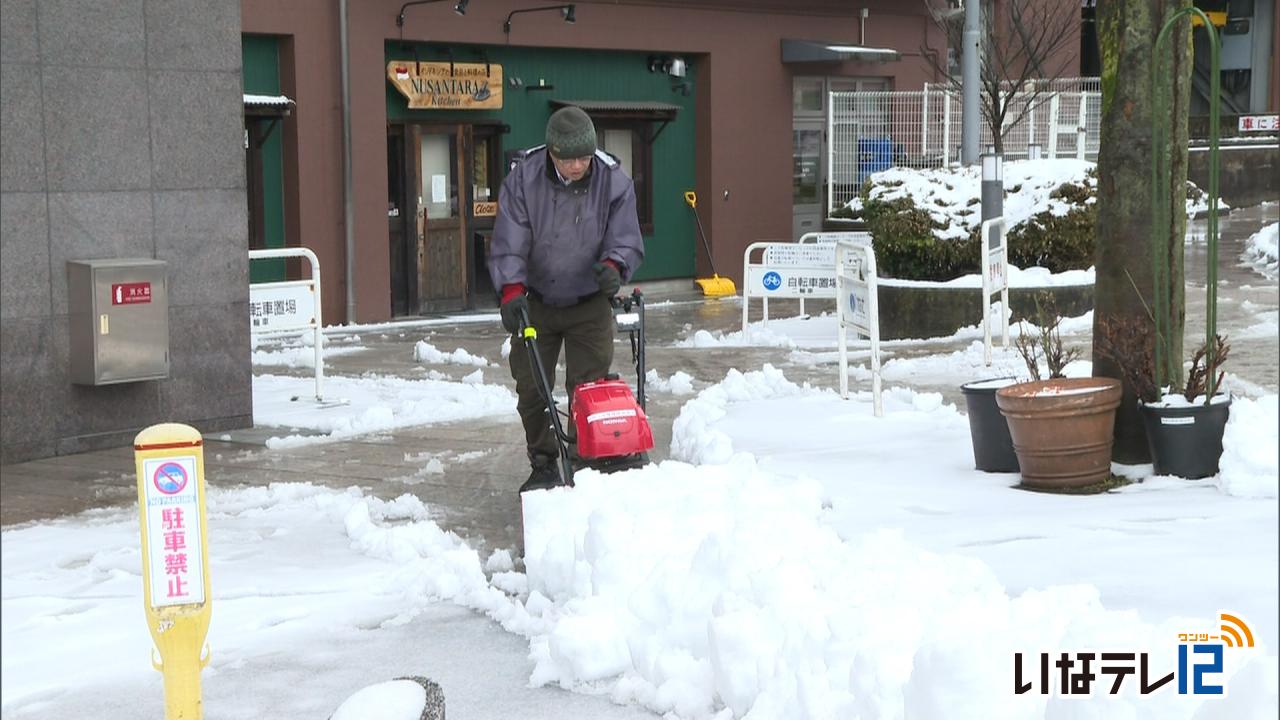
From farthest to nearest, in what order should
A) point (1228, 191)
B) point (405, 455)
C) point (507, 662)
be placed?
point (1228, 191), point (405, 455), point (507, 662)

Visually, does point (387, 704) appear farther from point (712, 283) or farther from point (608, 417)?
point (712, 283)

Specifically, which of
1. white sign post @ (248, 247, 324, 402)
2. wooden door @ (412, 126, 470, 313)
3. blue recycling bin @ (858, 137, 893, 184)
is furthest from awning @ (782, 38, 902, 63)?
white sign post @ (248, 247, 324, 402)

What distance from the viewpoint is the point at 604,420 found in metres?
7.49

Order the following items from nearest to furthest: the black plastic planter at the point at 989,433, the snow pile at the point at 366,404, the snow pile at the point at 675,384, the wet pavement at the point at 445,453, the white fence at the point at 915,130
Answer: the black plastic planter at the point at 989,433
the wet pavement at the point at 445,453
the snow pile at the point at 366,404
the snow pile at the point at 675,384
the white fence at the point at 915,130

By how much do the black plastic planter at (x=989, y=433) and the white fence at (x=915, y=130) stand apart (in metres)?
17.4

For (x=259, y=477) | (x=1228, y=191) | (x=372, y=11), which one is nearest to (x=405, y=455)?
(x=259, y=477)

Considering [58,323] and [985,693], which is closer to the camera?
[985,693]

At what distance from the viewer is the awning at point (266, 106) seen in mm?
18797

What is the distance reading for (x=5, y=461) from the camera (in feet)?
33.9

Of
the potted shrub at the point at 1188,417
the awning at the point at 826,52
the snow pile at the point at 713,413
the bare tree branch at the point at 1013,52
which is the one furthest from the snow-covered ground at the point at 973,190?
the potted shrub at the point at 1188,417

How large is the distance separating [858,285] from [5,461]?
5790 mm

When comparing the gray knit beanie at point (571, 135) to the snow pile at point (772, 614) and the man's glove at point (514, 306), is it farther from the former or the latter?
the snow pile at point (772, 614)

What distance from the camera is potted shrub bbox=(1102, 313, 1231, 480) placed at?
764 centimetres

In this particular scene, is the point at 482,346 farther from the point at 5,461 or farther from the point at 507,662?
the point at 507,662
